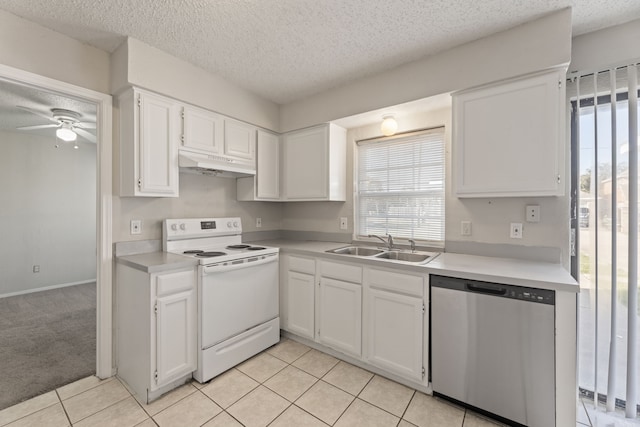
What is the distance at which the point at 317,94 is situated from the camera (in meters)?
2.92

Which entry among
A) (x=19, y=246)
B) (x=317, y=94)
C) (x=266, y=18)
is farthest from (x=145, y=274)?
(x=19, y=246)

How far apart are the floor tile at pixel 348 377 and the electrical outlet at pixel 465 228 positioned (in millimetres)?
1391

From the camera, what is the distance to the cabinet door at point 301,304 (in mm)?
2525

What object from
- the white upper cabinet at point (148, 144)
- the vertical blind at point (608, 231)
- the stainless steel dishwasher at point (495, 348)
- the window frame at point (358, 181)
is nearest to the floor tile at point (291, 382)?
the stainless steel dishwasher at point (495, 348)

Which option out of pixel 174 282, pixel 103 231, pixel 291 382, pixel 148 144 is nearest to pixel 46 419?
pixel 174 282

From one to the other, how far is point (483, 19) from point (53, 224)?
6.20 m

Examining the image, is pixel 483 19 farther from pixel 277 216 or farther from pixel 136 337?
pixel 136 337

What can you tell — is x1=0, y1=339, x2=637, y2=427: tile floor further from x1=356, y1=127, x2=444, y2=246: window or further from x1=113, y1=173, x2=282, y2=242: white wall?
x1=356, y1=127, x2=444, y2=246: window

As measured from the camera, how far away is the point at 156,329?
6.03 ft

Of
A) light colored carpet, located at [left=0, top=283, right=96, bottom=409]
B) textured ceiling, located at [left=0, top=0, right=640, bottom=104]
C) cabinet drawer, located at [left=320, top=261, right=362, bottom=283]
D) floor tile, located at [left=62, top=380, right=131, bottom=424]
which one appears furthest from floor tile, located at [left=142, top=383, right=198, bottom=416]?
textured ceiling, located at [left=0, top=0, right=640, bottom=104]

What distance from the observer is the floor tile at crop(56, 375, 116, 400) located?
1898 millimetres

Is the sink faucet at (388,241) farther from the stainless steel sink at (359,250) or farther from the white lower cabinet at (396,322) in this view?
the white lower cabinet at (396,322)

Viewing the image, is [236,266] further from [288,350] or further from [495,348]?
[495,348]

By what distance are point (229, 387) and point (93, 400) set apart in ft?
2.89
